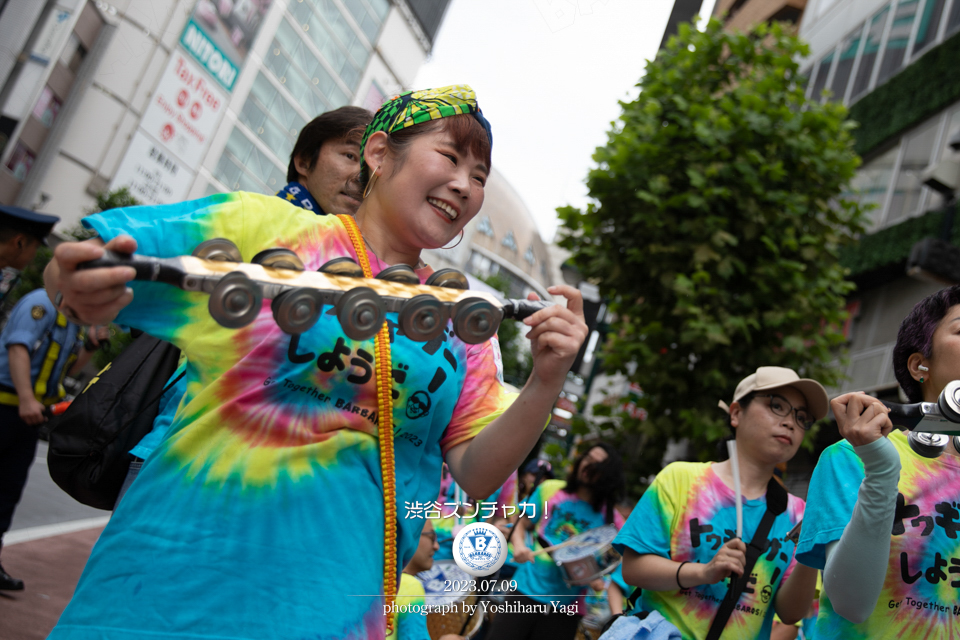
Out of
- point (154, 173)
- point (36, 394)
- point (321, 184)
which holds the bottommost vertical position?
point (36, 394)

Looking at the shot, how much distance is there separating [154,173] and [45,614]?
28105 millimetres

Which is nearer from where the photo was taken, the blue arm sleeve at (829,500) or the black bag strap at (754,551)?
the blue arm sleeve at (829,500)

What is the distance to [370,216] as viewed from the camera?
67.6 inches

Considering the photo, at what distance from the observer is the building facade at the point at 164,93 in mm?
24641

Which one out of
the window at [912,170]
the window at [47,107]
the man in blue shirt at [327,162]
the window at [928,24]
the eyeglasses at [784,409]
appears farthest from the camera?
the window at [47,107]

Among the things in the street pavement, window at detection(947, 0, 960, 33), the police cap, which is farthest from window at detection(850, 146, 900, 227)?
the police cap

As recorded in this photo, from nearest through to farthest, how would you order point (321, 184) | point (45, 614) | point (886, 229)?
point (321, 184)
point (45, 614)
point (886, 229)

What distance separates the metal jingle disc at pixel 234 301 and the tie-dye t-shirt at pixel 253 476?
0.21 metres

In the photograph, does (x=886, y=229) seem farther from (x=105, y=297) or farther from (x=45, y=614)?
(x=105, y=297)

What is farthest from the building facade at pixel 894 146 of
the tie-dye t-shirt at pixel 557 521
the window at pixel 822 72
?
the tie-dye t-shirt at pixel 557 521

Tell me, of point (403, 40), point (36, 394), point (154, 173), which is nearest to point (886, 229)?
point (36, 394)

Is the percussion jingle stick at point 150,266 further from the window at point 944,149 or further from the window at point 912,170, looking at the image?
the window at point 912,170

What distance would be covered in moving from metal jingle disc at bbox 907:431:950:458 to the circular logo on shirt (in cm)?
100

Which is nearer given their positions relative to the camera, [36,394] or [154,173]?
[36,394]
